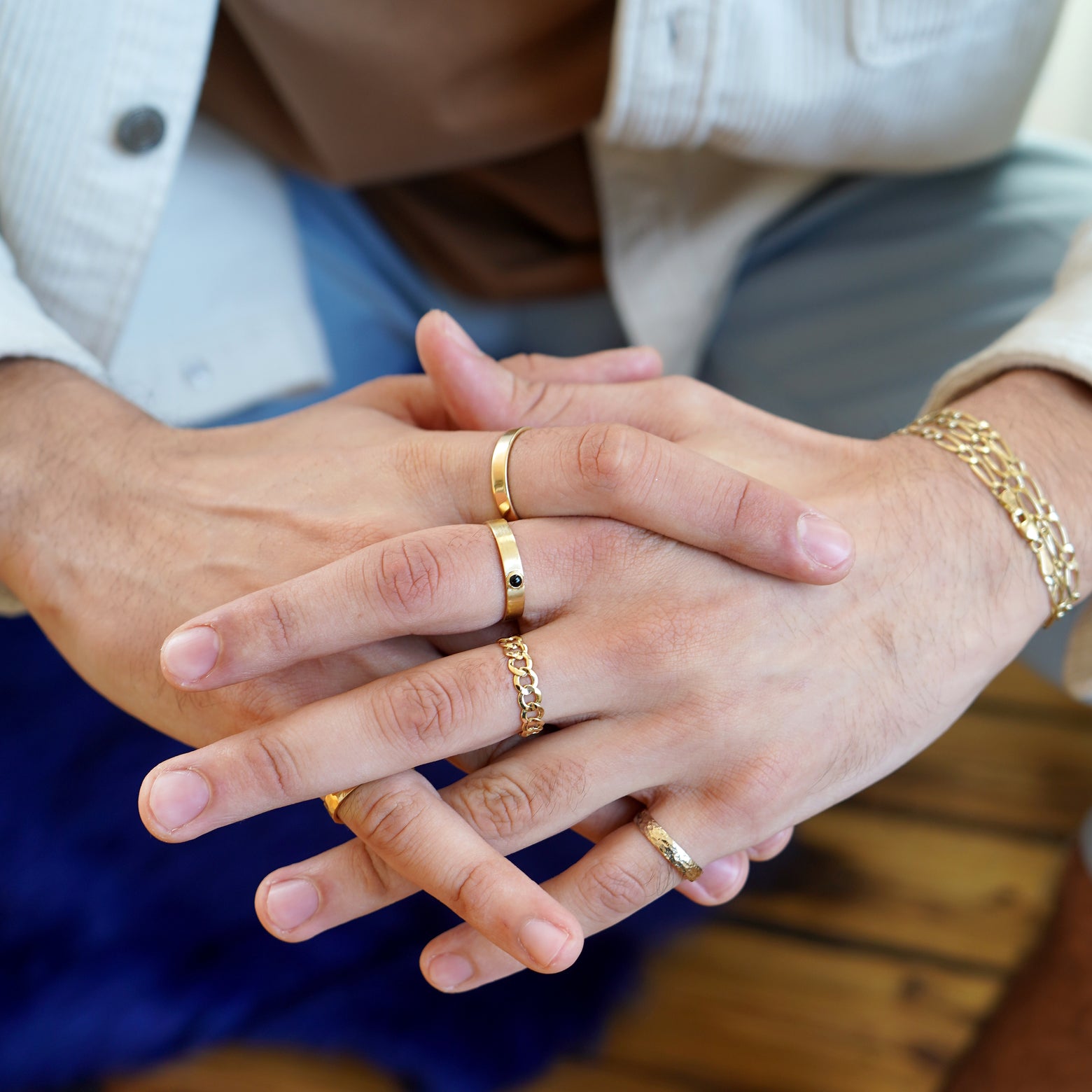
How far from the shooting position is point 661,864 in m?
0.64

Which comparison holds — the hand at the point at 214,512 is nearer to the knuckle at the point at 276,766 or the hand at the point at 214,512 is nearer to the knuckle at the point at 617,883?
the knuckle at the point at 276,766

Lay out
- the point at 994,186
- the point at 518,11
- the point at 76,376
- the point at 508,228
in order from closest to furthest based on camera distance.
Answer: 1. the point at 76,376
2. the point at 518,11
3. the point at 994,186
4. the point at 508,228

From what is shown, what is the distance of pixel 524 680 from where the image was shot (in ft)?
2.02

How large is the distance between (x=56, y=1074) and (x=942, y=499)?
90 centimetres

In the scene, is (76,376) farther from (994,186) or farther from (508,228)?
(994,186)

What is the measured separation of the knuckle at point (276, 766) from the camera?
1.94ft

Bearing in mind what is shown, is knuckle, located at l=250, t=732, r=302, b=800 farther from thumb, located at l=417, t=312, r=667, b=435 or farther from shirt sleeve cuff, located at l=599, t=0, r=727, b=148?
shirt sleeve cuff, located at l=599, t=0, r=727, b=148

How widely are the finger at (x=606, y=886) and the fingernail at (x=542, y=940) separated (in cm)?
6

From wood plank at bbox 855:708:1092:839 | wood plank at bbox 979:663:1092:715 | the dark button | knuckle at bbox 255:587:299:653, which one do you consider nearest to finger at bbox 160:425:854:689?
knuckle at bbox 255:587:299:653

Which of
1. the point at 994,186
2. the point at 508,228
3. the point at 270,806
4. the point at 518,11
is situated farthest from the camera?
the point at 508,228

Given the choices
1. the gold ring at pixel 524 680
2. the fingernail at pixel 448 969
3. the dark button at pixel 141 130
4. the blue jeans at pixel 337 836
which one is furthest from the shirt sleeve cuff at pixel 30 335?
the fingernail at pixel 448 969

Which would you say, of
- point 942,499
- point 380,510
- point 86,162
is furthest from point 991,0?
point 86,162

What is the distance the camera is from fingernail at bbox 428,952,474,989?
0.64 m

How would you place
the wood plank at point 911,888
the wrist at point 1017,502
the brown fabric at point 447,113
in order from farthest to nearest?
1. the wood plank at point 911,888
2. the brown fabric at point 447,113
3. the wrist at point 1017,502
